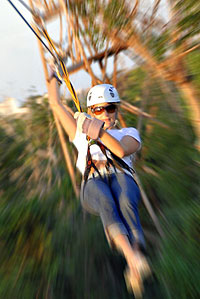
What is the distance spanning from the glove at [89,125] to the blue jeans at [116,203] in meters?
0.34

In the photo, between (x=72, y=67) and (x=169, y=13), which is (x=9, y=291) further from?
(x=169, y=13)

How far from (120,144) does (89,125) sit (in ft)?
0.75

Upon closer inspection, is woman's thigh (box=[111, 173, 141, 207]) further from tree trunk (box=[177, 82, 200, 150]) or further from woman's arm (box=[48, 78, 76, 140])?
tree trunk (box=[177, 82, 200, 150])

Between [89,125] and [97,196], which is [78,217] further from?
[89,125]

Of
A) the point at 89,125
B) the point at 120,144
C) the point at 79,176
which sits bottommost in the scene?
the point at 79,176

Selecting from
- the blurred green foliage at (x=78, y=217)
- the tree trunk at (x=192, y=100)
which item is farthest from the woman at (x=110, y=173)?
the tree trunk at (x=192, y=100)

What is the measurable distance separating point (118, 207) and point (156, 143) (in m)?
2.29

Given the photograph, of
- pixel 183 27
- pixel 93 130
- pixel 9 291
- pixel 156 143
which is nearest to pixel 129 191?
pixel 93 130

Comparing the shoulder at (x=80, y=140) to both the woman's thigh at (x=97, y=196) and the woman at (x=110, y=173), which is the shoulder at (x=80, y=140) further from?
the woman's thigh at (x=97, y=196)

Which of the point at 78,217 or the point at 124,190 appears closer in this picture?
the point at 124,190

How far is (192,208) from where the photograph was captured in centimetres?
269

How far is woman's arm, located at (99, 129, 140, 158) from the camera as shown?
1675 mm

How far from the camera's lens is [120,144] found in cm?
173

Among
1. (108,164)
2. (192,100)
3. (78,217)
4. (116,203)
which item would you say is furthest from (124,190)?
(192,100)
